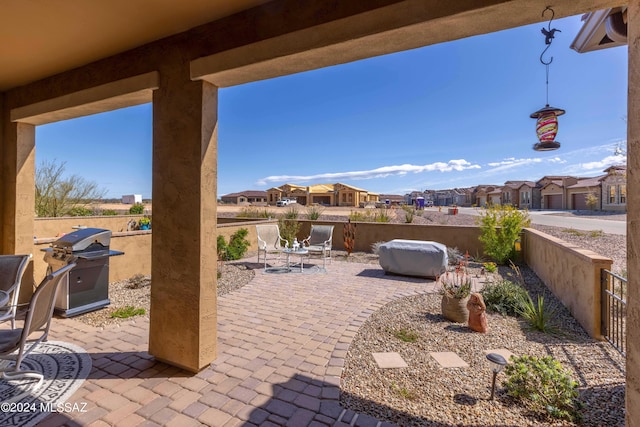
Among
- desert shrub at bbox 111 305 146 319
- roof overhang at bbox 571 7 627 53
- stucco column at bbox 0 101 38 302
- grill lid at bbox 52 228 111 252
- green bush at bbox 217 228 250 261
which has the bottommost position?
desert shrub at bbox 111 305 146 319

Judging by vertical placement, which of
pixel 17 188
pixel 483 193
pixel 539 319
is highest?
pixel 483 193

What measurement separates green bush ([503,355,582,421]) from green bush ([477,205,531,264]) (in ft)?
17.8

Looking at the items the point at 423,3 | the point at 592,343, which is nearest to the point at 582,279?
the point at 592,343

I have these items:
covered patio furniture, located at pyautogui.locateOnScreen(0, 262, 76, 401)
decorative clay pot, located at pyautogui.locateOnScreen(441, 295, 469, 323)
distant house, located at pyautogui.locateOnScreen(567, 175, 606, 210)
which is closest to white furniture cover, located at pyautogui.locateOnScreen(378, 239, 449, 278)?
decorative clay pot, located at pyautogui.locateOnScreen(441, 295, 469, 323)

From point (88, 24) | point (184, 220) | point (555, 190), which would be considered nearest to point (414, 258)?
point (184, 220)

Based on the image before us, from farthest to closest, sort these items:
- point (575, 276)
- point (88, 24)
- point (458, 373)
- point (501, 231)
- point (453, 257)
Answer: point (453, 257)
point (501, 231)
point (575, 276)
point (458, 373)
point (88, 24)

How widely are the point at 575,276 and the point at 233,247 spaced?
6.78 metres

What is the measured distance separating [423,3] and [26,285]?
5714mm

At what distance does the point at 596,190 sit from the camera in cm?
2622

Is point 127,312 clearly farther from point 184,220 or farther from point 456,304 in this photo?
point 456,304

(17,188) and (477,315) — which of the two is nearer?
(477,315)

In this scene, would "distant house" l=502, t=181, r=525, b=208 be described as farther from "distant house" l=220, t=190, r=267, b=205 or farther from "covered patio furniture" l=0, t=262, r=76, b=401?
"covered patio furniture" l=0, t=262, r=76, b=401

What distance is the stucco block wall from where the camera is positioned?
341cm

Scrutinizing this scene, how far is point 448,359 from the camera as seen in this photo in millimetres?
2828
